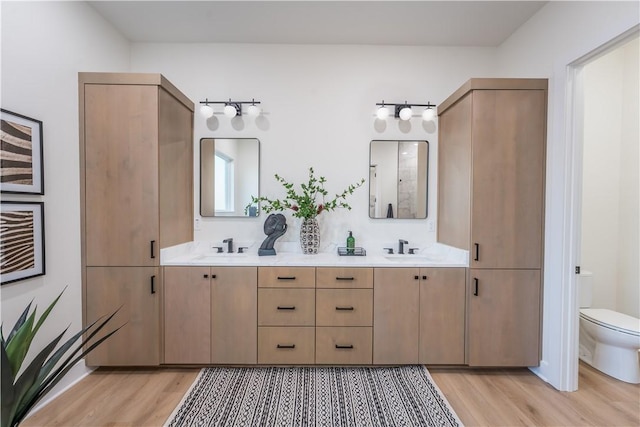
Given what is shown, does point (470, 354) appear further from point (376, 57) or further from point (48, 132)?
point (48, 132)

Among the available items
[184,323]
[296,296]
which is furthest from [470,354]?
[184,323]

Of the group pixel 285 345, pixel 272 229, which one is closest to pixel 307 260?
pixel 272 229

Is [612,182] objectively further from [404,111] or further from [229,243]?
[229,243]

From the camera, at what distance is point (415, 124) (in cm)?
278

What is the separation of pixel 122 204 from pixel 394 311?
2228mm

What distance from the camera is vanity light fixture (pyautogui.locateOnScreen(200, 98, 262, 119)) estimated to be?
104 inches

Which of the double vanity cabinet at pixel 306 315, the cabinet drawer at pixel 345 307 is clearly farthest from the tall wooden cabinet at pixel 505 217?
the cabinet drawer at pixel 345 307

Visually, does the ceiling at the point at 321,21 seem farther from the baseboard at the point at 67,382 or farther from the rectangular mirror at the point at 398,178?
the baseboard at the point at 67,382

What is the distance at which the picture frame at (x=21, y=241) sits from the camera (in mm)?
1645

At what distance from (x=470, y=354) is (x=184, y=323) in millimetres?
2233

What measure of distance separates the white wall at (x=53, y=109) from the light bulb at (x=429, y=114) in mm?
2846

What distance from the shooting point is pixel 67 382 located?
204 centimetres

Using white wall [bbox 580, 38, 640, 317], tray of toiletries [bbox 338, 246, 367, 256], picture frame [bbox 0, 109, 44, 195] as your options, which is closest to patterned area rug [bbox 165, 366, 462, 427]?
tray of toiletries [bbox 338, 246, 367, 256]

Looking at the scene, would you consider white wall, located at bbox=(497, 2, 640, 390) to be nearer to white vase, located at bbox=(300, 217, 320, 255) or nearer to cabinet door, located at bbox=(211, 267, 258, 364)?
white vase, located at bbox=(300, 217, 320, 255)
